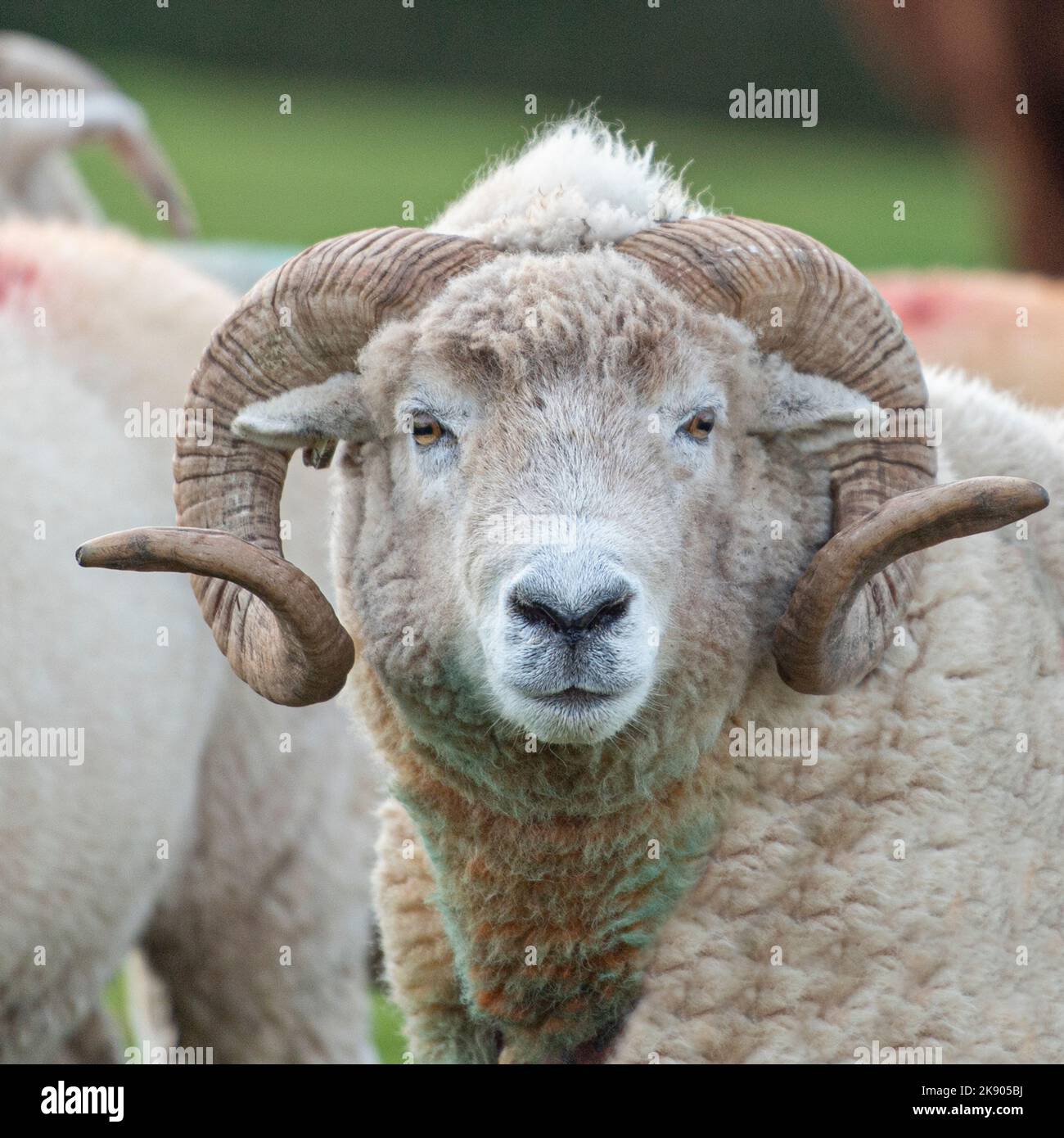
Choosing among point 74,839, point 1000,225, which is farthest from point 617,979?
point 1000,225

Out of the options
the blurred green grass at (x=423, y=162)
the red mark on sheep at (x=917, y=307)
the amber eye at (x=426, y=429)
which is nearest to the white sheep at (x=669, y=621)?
the amber eye at (x=426, y=429)

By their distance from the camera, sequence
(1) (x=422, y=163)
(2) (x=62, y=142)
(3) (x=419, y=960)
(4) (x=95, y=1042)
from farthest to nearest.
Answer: (1) (x=422, y=163) → (2) (x=62, y=142) → (4) (x=95, y=1042) → (3) (x=419, y=960)

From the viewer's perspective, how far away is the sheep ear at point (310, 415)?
11.6 ft

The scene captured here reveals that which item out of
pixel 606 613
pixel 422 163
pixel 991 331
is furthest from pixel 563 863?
pixel 422 163

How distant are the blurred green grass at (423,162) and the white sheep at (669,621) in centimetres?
1877

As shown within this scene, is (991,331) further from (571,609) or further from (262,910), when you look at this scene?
(571,609)

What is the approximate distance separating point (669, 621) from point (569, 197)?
3.19 ft

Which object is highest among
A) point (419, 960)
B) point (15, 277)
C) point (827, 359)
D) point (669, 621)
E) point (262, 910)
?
point (15, 277)

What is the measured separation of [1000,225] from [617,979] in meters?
11.6

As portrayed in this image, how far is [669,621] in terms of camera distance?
323 centimetres

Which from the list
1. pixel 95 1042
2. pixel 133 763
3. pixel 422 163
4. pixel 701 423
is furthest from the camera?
pixel 422 163

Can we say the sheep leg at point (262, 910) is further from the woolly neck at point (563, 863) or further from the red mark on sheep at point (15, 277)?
the woolly neck at point (563, 863)
